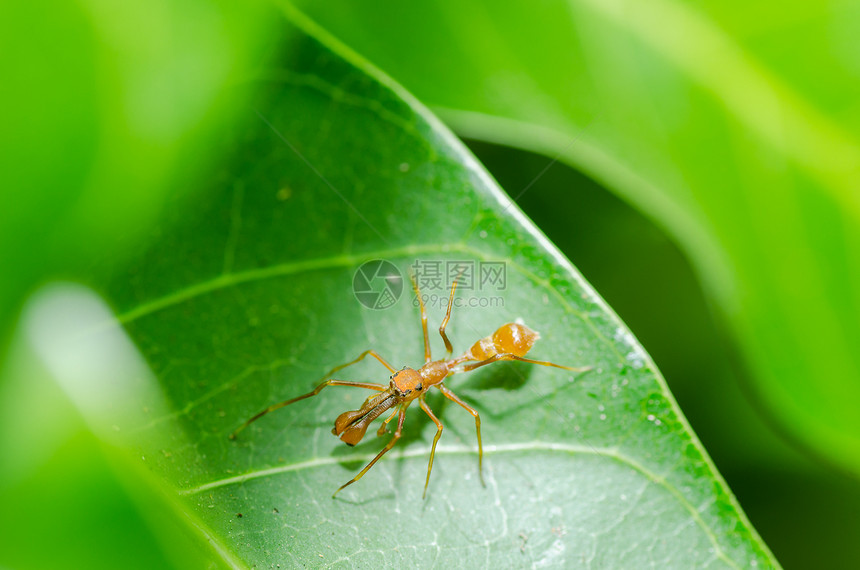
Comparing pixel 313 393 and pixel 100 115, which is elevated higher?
pixel 100 115

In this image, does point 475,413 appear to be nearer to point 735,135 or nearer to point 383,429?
point 383,429

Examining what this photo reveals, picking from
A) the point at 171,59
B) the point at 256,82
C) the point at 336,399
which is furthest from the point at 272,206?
the point at 336,399

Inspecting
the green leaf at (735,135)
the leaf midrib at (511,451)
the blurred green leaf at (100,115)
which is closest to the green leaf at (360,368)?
the leaf midrib at (511,451)

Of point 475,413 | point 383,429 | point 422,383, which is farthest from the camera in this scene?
point 422,383

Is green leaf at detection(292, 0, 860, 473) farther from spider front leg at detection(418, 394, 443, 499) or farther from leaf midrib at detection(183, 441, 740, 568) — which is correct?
spider front leg at detection(418, 394, 443, 499)

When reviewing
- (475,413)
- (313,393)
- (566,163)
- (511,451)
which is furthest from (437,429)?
(566,163)

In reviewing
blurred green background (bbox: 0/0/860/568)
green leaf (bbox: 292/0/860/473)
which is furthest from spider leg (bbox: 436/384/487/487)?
green leaf (bbox: 292/0/860/473)
